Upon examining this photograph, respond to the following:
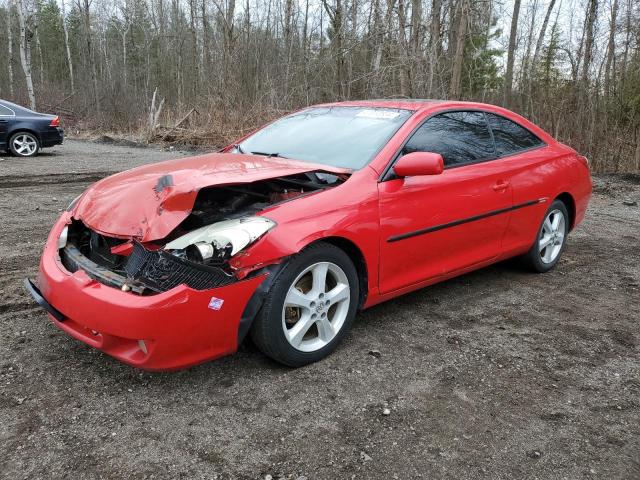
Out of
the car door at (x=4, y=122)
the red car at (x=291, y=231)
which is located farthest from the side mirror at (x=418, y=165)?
the car door at (x=4, y=122)

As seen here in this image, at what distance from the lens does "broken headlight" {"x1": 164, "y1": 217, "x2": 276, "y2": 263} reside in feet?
8.64

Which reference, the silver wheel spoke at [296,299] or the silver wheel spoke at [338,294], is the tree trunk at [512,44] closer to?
the silver wheel spoke at [338,294]

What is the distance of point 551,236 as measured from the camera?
4.84 m

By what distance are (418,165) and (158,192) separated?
152cm

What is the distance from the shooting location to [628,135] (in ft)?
35.3

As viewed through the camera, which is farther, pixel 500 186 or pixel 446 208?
pixel 500 186

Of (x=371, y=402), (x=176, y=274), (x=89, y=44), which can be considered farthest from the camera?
(x=89, y=44)

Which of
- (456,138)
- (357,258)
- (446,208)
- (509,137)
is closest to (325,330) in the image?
(357,258)

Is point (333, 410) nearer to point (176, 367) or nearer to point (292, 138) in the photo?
point (176, 367)

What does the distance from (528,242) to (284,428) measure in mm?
2918

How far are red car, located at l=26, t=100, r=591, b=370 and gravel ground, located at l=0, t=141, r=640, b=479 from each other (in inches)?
10.0

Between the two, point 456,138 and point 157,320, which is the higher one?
point 456,138

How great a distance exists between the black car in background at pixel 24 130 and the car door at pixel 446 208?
38.3 ft

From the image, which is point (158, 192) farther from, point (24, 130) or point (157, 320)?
point (24, 130)
